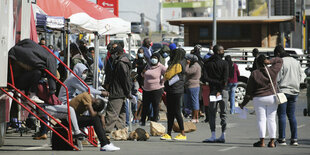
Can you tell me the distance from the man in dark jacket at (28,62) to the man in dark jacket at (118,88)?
3.16 metres

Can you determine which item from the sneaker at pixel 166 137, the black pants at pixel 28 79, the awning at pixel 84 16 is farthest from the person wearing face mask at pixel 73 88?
the awning at pixel 84 16

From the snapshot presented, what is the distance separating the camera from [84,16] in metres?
18.3

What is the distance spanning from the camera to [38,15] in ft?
55.1

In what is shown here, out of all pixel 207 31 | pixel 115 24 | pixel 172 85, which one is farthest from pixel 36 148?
pixel 207 31

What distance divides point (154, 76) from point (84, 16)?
226cm

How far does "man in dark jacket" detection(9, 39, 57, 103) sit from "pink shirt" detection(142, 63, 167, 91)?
16.2ft

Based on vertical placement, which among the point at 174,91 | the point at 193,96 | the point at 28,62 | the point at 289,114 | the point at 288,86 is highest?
the point at 28,62

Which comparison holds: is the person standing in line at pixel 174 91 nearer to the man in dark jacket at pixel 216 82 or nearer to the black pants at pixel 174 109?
the black pants at pixel 174 109

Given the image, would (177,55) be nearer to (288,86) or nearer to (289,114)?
(288,86)

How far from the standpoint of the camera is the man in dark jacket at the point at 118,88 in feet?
52.2

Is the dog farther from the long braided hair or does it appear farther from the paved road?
the long braided hair

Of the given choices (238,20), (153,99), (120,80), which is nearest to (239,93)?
(153,99)

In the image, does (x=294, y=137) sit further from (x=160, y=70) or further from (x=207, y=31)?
(x=207, y=31)

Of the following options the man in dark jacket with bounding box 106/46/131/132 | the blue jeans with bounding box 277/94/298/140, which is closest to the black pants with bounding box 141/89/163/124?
the man in dark jacket with bounding box 106/46/131/132
